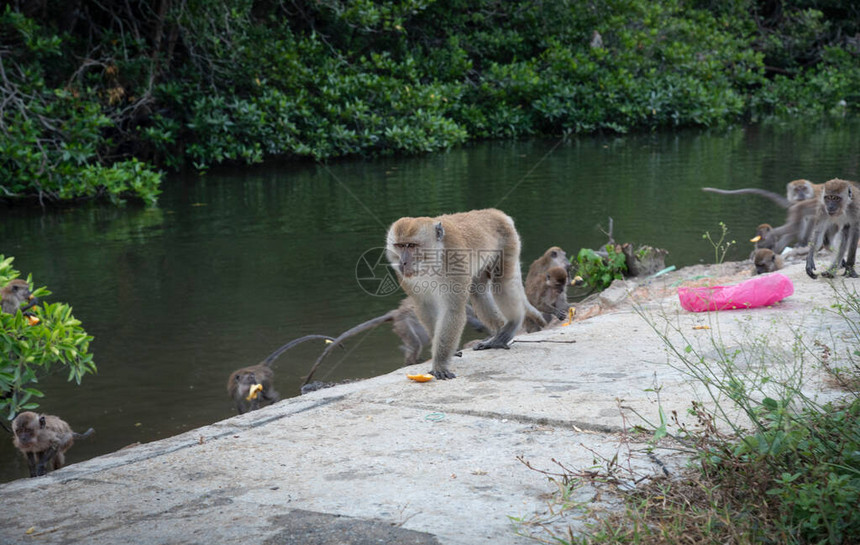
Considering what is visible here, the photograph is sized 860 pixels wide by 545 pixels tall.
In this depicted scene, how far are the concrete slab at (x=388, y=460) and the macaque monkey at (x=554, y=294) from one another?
9.95 ft

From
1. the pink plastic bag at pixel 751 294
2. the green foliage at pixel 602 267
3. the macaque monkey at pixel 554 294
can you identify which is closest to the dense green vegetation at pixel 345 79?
the green foliage at pixel 602 267

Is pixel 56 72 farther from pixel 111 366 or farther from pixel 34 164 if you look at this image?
pixel 111 366

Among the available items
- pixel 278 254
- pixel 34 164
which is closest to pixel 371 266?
pixel 278 254

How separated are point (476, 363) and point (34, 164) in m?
11.9

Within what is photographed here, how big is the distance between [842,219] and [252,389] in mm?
5379

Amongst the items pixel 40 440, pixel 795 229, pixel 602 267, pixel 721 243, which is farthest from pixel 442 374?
pixel 795 229

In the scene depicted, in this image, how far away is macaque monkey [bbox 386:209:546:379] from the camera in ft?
19.4

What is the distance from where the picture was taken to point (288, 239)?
13.6 m

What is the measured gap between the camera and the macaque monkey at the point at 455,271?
591 cm

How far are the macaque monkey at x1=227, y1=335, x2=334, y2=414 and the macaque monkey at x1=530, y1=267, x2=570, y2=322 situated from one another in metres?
3.10

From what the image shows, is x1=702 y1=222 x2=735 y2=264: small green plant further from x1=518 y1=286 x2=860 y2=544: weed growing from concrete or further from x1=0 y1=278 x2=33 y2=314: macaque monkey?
x1=0 y1=278 x2=33 y2=314: macaque monkey

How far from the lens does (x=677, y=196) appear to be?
619 inches

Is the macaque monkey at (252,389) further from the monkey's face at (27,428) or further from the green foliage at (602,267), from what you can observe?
the green foliage at (602,267)

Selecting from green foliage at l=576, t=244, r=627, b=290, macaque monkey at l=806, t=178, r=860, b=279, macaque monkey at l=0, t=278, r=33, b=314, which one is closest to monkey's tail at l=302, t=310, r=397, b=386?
macaque monkey at l=0, t=278, r=33, b=314
